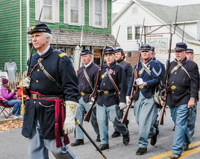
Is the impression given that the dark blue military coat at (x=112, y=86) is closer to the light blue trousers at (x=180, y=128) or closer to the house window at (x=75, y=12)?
the light blue trousers at (x=180, y=128)

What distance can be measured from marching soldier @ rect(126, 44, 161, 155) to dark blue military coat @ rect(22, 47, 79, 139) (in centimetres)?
247

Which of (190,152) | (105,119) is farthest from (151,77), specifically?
(190,152)

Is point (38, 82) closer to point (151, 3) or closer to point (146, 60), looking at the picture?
point (146, 60)

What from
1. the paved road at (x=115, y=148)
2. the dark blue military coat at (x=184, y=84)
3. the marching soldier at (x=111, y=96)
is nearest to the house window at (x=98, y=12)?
the paved road at (x=115, y=148)

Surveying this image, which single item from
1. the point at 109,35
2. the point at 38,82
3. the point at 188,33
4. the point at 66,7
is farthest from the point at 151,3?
the point at 38,82

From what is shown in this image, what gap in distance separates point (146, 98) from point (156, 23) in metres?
27.5

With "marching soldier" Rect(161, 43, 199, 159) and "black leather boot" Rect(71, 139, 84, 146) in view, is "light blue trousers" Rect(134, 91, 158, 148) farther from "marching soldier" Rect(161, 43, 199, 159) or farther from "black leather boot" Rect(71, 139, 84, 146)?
"black leather boot" Rect(71, 139, 84, 146)

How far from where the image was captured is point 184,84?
615cm

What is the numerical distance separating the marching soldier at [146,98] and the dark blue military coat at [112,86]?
0.29 m

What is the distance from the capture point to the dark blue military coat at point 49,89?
158 inches

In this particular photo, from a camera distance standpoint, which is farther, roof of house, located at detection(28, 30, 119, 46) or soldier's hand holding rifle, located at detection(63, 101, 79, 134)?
roof of house, located at detection(28, 30, 119, 46)

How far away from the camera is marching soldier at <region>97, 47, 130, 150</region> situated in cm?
666

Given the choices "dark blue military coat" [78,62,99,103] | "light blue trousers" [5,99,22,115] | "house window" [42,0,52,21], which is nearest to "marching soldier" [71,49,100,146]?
"dark blue military coat" [78,62,99,103]

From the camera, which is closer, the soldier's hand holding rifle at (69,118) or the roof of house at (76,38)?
the soldier's hand holding rifle at (69,118)
